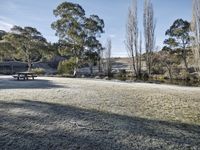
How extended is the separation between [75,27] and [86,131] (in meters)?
19.1

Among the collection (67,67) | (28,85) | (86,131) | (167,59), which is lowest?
(86,131)

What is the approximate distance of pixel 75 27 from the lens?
864 inches

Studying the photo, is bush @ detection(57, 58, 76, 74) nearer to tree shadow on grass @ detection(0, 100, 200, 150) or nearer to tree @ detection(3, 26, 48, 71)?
tree @ detection(3, 26, 48, 71)

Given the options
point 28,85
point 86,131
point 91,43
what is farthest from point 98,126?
point 91,43

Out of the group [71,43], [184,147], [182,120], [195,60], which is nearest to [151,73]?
[195,60]

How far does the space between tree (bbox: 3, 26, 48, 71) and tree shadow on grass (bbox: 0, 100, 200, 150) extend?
2006cm

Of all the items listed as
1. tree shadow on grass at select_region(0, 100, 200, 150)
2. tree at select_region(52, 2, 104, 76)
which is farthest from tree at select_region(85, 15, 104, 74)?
tree shadow on grass at select_region(0, 100, 200, 150)

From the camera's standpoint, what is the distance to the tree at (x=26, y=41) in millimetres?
23938

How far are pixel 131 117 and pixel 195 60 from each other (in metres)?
17.3

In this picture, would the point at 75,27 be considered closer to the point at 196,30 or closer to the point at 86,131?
the point at 196,30

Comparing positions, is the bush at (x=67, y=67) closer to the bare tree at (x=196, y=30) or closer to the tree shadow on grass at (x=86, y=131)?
the bare tree at (x=196, y=30)

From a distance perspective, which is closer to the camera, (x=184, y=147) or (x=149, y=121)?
(x=184, y=147)

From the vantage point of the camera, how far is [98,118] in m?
4.78

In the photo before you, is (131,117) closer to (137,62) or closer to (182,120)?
(182,120)
